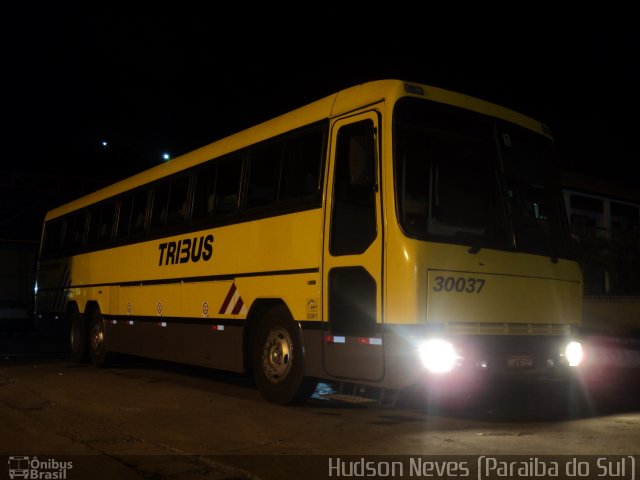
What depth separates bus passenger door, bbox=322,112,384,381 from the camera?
6.98m

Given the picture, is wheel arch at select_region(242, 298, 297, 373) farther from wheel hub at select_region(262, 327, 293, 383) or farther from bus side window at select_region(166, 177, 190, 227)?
bus side window at select_region(166, 177, 190, 227)

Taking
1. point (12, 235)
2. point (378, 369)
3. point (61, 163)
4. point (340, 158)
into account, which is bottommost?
point (378, 369)

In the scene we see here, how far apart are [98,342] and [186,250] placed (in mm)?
4449

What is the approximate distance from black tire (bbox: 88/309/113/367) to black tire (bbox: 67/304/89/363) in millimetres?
171

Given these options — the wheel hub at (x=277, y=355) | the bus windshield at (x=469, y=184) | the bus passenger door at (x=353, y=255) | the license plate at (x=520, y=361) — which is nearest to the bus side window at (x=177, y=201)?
the wheel hub at (x=277, y=355)

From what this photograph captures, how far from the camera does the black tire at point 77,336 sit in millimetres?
14367

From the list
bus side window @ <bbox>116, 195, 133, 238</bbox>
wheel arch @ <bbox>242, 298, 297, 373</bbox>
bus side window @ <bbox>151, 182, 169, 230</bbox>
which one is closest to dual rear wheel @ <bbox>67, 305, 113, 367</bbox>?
bus side window @ <bbox>116, 195, 133, 238</bbox>

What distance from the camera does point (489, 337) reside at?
7008mm

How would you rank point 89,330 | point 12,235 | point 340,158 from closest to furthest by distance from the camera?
point 340,158, point 89,330, point 12,235

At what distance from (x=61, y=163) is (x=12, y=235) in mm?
9795

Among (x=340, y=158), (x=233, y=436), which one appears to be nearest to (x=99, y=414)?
(x=233, y=436)

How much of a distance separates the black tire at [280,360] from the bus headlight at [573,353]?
2.88 metres

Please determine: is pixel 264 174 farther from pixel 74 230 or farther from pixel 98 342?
A: pixel 74 230

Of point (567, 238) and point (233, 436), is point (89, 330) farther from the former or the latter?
point (567, 238)
